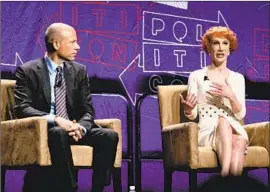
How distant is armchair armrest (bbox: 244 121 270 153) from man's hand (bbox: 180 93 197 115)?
1.84ft

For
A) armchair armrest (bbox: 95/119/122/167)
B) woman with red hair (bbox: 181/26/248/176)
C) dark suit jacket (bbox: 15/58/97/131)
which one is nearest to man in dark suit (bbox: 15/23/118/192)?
dark suit jacket (bbox: 15/58/97/131)

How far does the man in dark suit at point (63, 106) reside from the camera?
380 cm

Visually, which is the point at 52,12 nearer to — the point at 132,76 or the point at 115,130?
the point at 132,76

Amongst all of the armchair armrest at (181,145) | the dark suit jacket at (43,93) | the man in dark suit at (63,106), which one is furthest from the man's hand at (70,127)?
the armchair armrest at (181,145)

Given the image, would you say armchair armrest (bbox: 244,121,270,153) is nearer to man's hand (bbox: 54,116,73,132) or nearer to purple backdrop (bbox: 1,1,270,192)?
purple backdrop (bbox: 1,1,270,192)

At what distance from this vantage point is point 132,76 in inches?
195

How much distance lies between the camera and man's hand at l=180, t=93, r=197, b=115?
14.6 ft

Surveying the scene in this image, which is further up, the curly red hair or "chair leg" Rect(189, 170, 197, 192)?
the curly red hair

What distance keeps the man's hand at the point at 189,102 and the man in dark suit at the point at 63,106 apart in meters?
0.72

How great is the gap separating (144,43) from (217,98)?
88 cm

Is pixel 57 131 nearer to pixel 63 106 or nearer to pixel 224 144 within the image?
pixel 63 106

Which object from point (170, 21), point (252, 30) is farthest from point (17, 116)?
point (252, 30)

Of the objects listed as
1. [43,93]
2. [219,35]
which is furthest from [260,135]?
[43,93]

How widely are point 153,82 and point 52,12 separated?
3.55 feet
